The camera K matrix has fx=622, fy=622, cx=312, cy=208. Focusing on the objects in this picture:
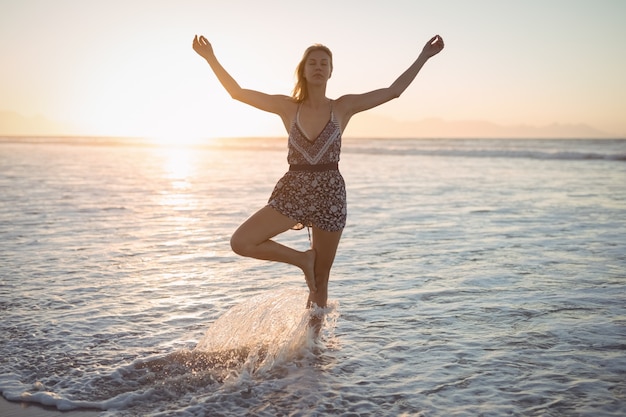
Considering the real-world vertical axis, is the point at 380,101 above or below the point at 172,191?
above

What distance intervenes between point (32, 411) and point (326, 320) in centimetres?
248

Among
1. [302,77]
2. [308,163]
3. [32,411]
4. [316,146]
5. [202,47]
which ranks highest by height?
[202,47]

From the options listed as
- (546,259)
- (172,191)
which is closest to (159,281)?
(546,259)

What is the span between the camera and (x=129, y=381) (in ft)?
14.0

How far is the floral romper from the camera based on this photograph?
4910 millimetres

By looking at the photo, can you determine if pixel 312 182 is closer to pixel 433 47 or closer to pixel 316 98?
pixel 316 98

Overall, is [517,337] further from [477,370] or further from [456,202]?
[456,202]

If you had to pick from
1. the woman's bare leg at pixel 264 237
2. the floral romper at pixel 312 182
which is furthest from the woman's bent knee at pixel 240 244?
the floral romper at pixel 312 182

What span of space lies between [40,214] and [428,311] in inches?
344

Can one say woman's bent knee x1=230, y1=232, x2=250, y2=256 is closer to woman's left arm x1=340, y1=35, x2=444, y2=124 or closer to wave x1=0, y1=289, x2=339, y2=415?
wave x1=0, y1=289, x2=339, y2=415

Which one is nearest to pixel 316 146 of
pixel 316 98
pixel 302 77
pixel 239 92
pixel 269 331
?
pixel 316 98

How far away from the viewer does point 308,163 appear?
4.93m

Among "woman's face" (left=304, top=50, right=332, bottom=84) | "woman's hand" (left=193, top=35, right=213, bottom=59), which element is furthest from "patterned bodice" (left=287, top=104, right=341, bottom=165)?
"woman's hand" (left=193, top=35, right=213, bottom=59)

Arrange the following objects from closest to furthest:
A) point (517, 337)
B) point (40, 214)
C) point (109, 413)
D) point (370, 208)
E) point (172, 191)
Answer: point (109, 413) → point (517, 337) → point (40, 214) → point (370, 208) → point (172, 191)
